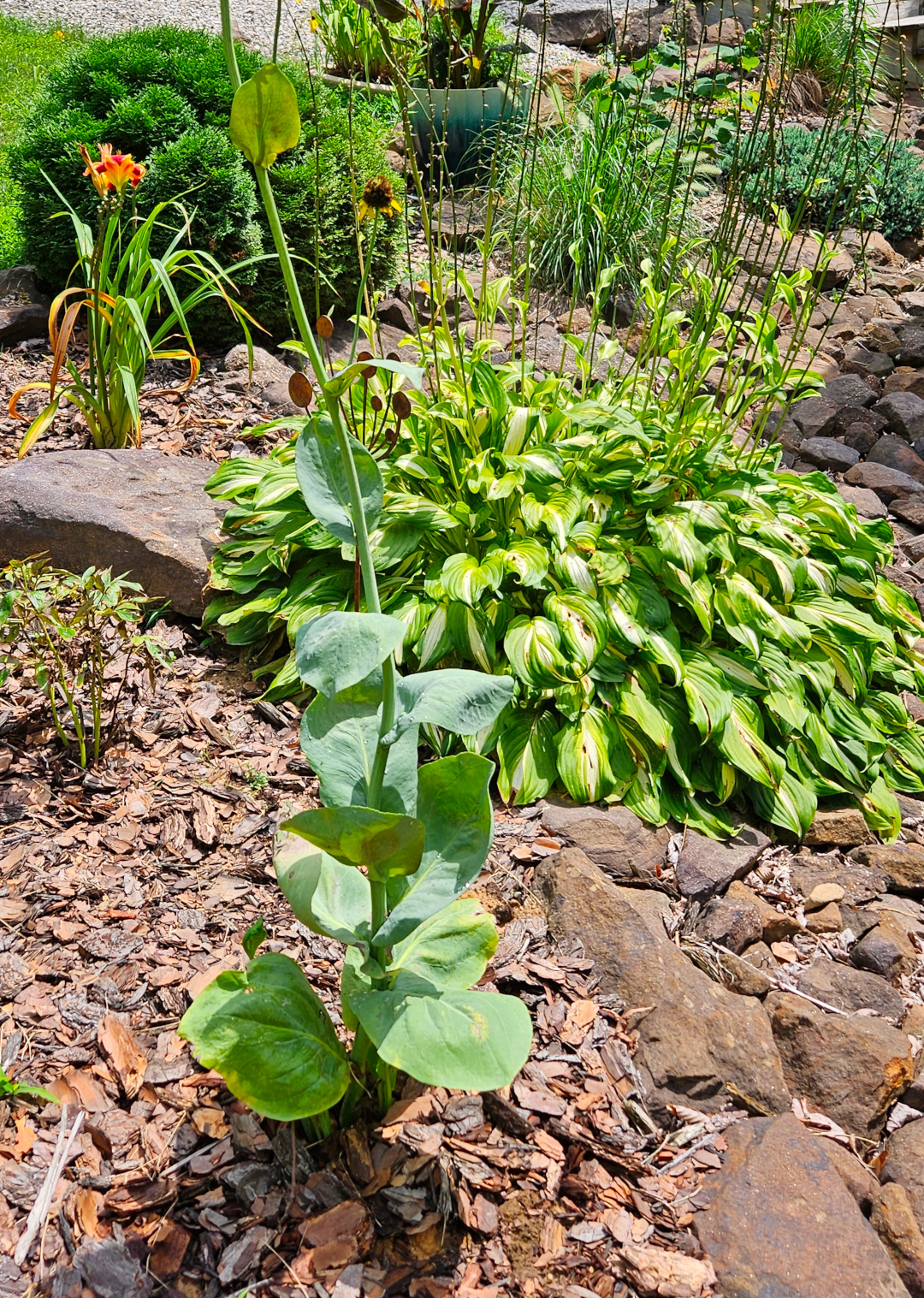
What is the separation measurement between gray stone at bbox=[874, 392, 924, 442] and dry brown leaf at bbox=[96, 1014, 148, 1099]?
179 inches

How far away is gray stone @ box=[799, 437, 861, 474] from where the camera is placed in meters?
4.48

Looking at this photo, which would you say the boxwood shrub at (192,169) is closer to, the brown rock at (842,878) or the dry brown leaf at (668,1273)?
the brown rock at (842,878)

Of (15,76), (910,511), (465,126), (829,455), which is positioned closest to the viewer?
(910,511)

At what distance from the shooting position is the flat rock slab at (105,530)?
2.83m

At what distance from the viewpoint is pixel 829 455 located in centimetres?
447

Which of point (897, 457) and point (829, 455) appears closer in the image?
point (829, 455)

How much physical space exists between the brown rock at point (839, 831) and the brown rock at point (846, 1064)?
0.71m

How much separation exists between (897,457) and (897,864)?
2.77 meters

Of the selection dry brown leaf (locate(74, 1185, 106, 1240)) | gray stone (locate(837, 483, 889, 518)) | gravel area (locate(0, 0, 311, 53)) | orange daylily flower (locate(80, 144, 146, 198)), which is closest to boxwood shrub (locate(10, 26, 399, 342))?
orange daylily flower (locate(80, 144, 146, 198))

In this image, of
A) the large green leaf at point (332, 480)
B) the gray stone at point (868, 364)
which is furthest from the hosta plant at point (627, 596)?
the gray stone at point (868, 364)

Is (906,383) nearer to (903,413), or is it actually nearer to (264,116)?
(903,413)

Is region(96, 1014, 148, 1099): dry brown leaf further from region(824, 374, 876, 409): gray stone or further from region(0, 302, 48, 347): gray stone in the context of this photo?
region(824, 374, 876, 409): gray stone

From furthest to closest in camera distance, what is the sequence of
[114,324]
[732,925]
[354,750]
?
[114,324] < [732,925] < [354,750]

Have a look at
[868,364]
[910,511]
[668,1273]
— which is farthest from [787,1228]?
[868,364]
